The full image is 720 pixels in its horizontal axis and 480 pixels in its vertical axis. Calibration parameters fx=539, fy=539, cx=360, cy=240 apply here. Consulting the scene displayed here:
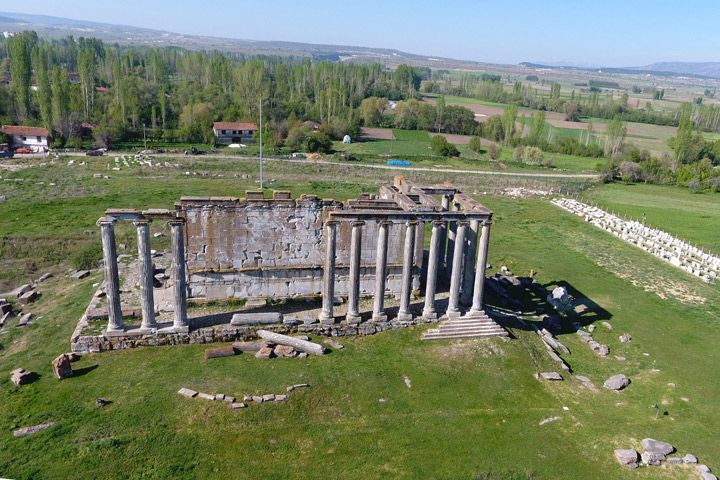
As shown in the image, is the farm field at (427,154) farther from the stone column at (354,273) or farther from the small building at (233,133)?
the stone column at (354,273)

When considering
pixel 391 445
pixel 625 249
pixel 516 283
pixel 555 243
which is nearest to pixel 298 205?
pixel 391 445

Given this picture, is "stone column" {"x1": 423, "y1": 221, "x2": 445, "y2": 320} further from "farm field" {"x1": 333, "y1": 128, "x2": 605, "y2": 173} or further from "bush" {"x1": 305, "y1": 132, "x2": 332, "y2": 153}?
"bush" {"x1": 305, "y1": 132, "x2": 332, "y2": 153}

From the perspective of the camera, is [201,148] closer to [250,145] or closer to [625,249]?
[250,145]

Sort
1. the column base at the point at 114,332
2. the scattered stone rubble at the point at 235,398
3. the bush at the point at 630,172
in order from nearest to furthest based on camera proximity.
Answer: the scattered stone rubble at the point at 235,398 → the column base at the point at 114,332 → the bush at the point at 630,172

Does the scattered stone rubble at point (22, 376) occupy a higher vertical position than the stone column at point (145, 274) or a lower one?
lower

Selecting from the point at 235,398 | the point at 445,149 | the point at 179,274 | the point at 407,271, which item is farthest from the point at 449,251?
the point at 445,149

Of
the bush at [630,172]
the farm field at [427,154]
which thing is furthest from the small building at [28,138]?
the bush at [630,172]

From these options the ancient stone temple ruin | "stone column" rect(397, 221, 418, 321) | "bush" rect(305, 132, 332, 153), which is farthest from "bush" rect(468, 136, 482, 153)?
"stone column" rect(397, 221, 418, 321)
